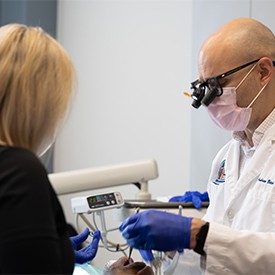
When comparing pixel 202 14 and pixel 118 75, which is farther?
pixel 118 75

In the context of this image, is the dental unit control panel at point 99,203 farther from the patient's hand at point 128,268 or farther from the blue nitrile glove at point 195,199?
the patient's hand at point 128,268

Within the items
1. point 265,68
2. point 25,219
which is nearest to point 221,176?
point 265,68

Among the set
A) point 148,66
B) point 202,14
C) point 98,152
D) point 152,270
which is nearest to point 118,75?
point 148,66

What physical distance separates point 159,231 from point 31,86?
521 mm

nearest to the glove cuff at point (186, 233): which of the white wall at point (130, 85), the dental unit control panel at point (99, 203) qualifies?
the dental unit control panel at point (99, 203)

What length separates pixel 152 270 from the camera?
1435 mm

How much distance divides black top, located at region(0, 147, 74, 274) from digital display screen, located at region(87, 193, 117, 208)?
3.63 feet

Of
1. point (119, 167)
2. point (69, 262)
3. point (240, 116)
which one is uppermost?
point (240, 116)

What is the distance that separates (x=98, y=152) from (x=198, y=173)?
3.44 ft

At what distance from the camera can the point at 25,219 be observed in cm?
82

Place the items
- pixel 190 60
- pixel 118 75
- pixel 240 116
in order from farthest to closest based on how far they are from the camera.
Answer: pixel 118 75 < pixel 190 60 < pixel 240 116

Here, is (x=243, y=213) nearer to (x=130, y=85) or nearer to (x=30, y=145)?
(x=30, y=145)

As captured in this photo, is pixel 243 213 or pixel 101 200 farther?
pixel 101 200

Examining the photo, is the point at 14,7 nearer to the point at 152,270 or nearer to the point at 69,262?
the point at 152,270
